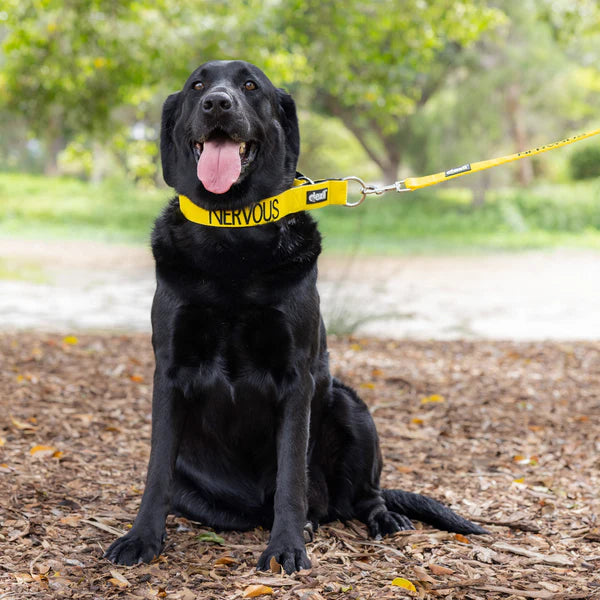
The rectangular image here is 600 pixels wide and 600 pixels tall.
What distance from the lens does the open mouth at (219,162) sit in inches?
100

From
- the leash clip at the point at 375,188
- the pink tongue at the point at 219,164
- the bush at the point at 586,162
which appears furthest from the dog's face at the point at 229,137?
the bush at the point at 586,162

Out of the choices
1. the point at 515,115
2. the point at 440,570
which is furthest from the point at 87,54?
the point at 515,115

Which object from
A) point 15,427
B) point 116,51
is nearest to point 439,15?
point 116,51

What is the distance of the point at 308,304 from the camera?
2.61 metres

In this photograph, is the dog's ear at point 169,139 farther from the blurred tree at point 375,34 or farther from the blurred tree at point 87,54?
the blurred tree at point 87,54

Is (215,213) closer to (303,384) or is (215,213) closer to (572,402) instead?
(303,384)

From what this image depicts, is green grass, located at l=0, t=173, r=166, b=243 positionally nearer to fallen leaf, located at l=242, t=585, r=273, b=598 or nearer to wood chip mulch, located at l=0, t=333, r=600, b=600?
wood chip mulch, located at l=0, t=333, r=600, b=600

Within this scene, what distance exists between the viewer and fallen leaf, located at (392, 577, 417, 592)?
7.90ft

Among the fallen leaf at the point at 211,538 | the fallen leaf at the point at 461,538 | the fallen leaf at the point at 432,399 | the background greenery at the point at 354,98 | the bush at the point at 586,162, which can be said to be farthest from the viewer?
the bush at the point at 586,162

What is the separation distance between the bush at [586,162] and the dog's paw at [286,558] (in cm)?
2459

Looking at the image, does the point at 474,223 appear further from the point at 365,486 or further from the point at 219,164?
the point at 219,164

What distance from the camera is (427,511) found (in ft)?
9.87

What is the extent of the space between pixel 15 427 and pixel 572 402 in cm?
353

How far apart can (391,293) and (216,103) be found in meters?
9.26
